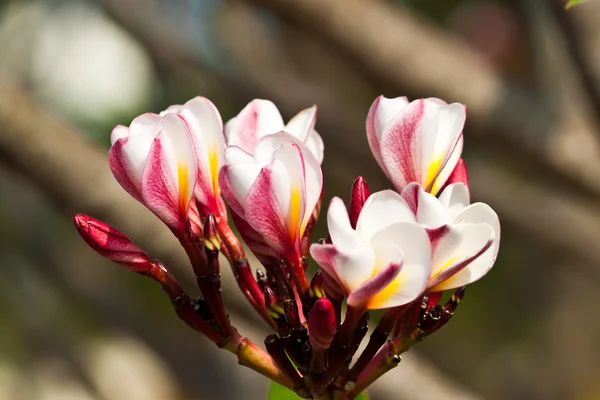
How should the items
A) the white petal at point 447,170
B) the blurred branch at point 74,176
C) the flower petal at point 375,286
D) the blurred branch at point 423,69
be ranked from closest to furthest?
the flower petal at point 375,286 → the white petal at point 447,170 → the blurred branch at point 74,176 → the blurred branch at point 423,69

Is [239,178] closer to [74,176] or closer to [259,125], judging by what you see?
[259,125]

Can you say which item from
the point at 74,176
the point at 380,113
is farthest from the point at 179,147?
the point at 74,176

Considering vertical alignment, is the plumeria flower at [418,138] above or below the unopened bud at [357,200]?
above

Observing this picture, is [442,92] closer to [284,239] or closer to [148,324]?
[284,239]

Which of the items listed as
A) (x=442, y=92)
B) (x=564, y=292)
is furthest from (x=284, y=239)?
(x=564, y=292)

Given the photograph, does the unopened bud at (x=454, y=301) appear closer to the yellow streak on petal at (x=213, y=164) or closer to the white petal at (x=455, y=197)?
the white petal at (x=455, y=197)

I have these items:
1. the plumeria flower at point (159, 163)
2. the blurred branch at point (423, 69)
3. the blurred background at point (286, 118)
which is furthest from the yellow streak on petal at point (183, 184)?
the blurred branch at point (423, 69)

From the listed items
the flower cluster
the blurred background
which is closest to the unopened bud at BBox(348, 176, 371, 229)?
the flower cluster

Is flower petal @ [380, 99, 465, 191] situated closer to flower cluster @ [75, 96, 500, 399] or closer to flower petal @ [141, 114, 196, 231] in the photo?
flower cluster @ [75, 96, 500, 399]
